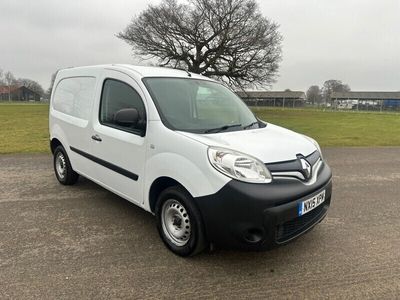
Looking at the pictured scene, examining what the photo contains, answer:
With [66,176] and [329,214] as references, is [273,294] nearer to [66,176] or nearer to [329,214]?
[329,214]

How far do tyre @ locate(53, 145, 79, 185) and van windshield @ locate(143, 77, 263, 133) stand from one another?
2.37 meters

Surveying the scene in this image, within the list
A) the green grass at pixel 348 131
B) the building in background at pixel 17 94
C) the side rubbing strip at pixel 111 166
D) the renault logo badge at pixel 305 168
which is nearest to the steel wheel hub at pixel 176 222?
the side rubbing strip at pixel 111 166

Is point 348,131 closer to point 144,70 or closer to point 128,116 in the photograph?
point 144,70

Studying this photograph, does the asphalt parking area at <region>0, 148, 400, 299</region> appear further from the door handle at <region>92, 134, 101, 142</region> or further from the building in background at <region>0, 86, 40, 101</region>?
the building in background at <region>0, 86, 40, 101</region>

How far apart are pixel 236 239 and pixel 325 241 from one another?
4.65 feet

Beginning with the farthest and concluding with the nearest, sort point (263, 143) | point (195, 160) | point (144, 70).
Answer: point (144, 70), point (263, 143), point (195, 160)

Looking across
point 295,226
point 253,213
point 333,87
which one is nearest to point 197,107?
point 253,213

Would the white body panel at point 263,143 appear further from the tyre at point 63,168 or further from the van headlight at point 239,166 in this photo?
the tyre at point 63,168

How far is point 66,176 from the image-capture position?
5328mm

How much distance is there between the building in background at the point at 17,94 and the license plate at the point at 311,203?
106011mm

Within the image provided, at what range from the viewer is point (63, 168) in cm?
541

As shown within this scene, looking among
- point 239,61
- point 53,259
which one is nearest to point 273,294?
point 53,259

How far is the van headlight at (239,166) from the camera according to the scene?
277 cm

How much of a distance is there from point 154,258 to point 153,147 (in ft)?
3.61
